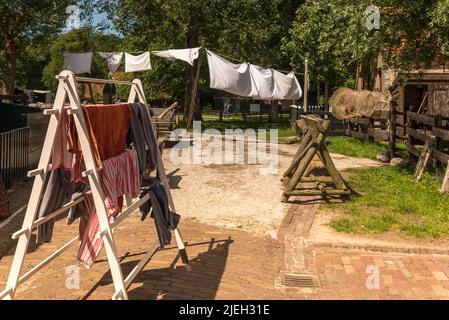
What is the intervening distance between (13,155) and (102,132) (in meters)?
6.09

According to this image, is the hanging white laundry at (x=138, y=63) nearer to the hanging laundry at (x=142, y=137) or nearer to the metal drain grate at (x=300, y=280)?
the hanging laundry at (x=142, y=137)

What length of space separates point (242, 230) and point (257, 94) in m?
9.87

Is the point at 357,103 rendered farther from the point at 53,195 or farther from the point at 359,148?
the point at 53,195

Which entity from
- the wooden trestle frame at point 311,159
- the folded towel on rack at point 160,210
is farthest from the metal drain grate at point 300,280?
the wooden trestle frame at point 311,159

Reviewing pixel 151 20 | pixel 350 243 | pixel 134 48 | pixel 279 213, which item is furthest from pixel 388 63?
pixel 134 48

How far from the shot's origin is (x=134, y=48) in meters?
27.7

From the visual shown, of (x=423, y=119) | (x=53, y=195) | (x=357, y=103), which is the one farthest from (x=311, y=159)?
(x=357, y=103)

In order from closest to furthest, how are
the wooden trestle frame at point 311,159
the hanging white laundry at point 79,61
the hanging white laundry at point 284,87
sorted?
the wooden trestle frame at point 311,159
the hanging white laundry at point 284,87
the hanging white laundry at point 79,61

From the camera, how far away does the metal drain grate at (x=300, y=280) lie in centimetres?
527

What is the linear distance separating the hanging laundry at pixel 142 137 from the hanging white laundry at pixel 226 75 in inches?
399

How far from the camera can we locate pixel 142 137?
4.98 meters

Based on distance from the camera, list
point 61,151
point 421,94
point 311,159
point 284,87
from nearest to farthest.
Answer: point 61,151 < point 311,159 < point 284,87 < point 421,94

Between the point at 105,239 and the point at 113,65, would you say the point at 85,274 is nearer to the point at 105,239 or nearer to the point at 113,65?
the point at 105,239

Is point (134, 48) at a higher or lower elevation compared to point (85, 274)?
higher
